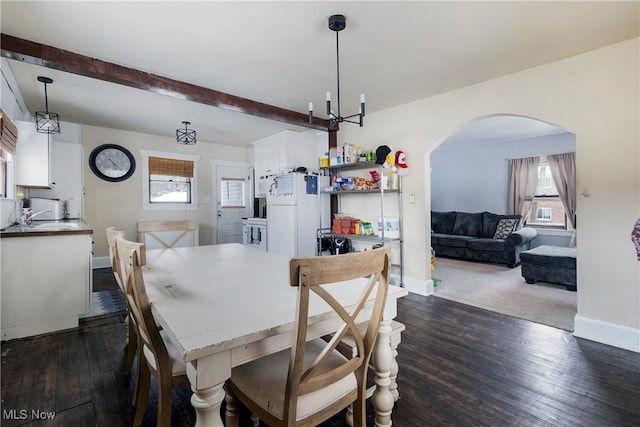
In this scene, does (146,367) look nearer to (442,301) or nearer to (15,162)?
(442,301)

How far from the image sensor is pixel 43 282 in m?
2.59

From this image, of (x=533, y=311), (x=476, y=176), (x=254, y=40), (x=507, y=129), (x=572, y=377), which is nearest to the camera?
(x=572, y=377)

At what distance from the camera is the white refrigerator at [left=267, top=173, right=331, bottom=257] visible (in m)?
4.50

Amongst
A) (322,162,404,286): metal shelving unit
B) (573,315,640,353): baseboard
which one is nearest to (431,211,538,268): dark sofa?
(322,162,404,286): metal shelving unit

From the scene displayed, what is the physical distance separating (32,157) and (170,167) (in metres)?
2.36

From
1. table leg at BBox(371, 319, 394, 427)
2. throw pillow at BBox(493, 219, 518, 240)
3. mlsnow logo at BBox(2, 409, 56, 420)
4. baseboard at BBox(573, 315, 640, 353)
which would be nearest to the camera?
table leg at BBox(371, 319, 394, 427)

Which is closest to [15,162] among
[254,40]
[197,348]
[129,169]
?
[129,169]

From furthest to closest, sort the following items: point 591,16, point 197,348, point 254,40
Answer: point 254,40, point 591,16, point 197,348

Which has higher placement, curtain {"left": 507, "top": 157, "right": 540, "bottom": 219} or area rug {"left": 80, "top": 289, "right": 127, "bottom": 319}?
curtain {"left": 507, "top": 157, "right": 540, "bottom": 219}

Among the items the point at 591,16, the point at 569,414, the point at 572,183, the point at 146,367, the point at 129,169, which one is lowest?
the point at 569,414

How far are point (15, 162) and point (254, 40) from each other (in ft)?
10.4

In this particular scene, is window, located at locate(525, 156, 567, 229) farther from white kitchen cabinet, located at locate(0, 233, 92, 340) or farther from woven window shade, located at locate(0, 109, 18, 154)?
woven window shade, located at locate(0, 109, 18, 154)

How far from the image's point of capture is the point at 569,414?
62.7 inches

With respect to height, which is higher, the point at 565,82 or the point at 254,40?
the point at 254,40
